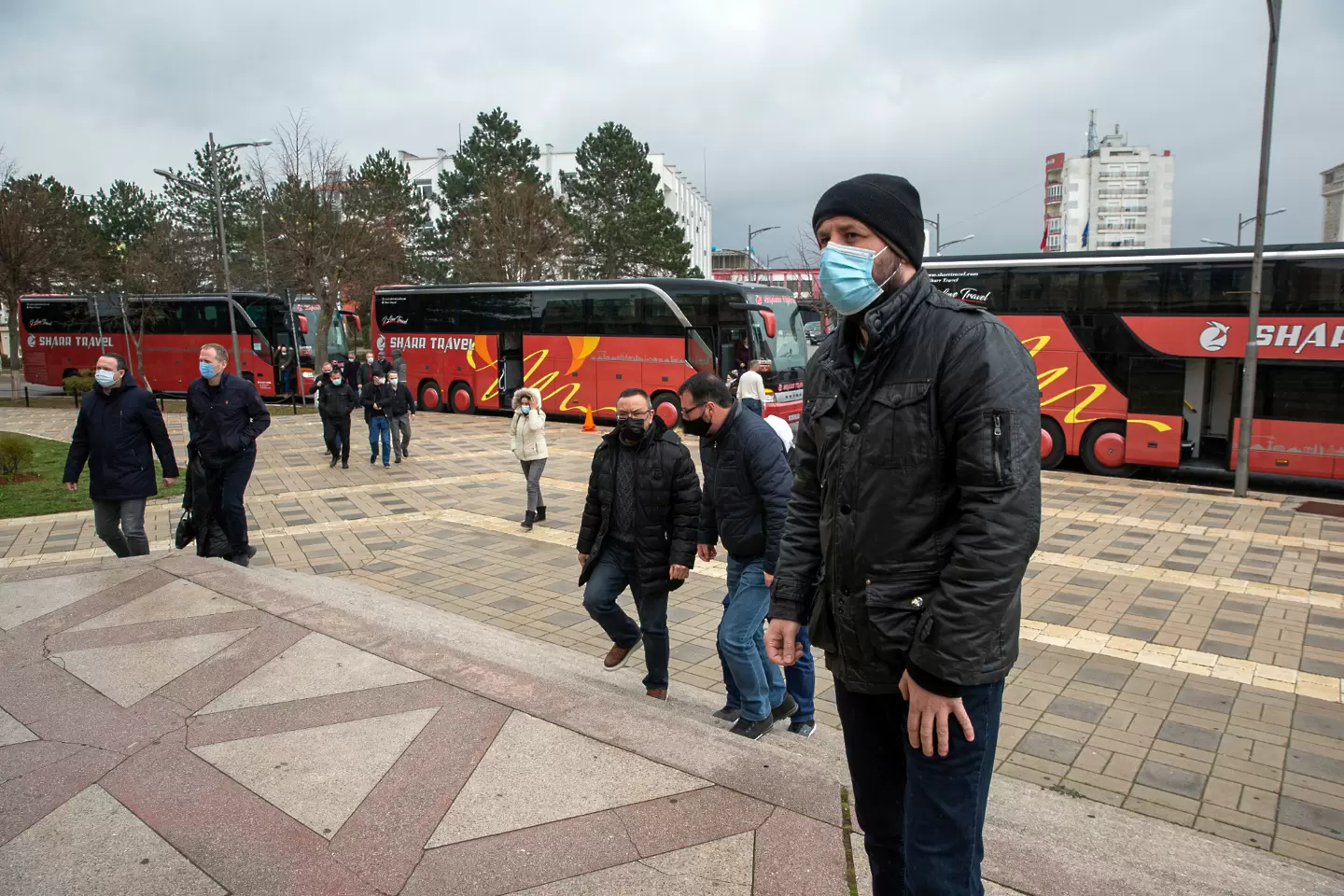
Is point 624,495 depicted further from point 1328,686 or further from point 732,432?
point 1328,686

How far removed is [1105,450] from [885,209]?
1420cm

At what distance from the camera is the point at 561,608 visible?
7070 millimetres

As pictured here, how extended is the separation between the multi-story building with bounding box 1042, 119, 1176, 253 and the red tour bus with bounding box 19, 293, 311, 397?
4183 inches

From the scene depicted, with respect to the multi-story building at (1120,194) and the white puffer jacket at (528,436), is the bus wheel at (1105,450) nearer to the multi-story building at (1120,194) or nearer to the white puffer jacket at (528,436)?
the white puffer jacket at (528,436)

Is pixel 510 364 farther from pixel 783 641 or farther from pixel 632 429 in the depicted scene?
pixel 783 641

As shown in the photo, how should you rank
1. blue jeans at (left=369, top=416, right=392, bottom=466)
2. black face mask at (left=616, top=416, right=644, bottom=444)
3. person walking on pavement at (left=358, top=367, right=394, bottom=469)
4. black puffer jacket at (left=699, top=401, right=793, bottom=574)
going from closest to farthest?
black puffer jacket at (left=699, top=401, right=793, bottom=574), black face mask at (left=616, top=416, right=644, bottom=444), person walking on pavement at (left=358, top=367, right=394, bottom=469), blue jeans at (left=369, top=416, right=392, bottom=466)

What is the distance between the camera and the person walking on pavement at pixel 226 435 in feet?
22.7

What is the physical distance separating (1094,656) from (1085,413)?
9771mm

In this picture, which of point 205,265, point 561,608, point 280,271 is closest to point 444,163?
point 205,265

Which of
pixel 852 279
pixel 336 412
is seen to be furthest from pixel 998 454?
pixel 336 412

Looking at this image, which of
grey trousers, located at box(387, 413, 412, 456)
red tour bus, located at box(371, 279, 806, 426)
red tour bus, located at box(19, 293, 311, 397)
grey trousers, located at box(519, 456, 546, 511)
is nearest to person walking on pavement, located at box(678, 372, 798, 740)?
grey trousers, located at box(519, 456, 546, 511)

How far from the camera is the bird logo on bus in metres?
13.3

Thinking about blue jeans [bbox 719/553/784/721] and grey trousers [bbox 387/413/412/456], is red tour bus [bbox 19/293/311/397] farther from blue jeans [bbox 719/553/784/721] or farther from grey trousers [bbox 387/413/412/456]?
blue jeans [bbox 719/553/784/721]

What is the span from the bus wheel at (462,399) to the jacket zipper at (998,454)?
23.6 metres
